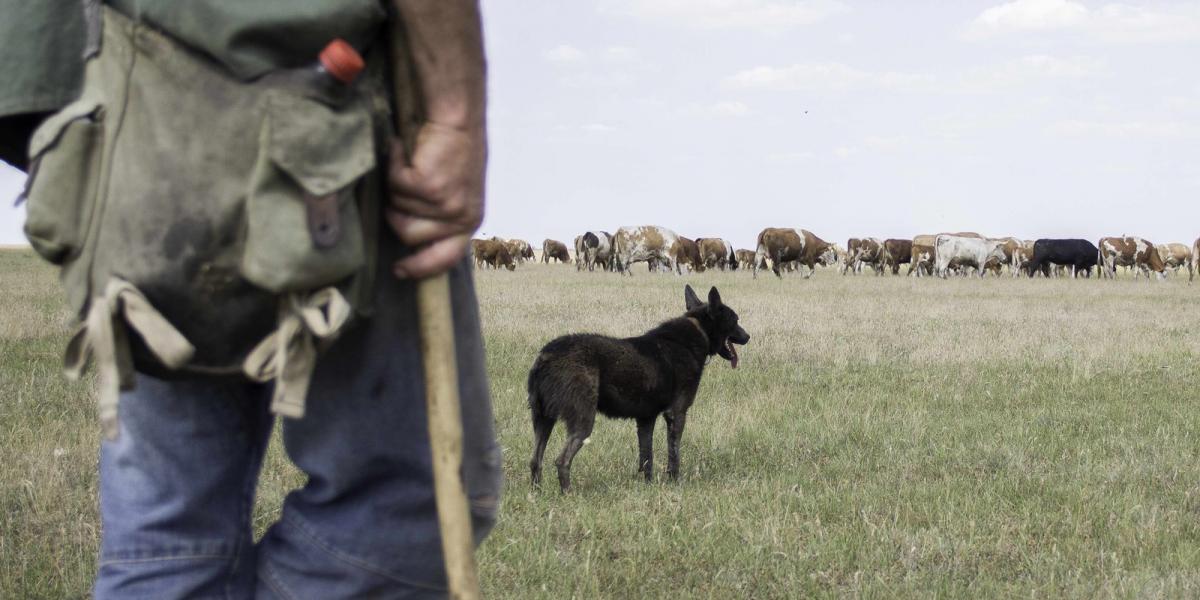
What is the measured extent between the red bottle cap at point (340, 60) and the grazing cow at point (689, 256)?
154 feet

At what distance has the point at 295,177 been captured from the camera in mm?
1654

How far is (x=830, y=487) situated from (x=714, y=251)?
52175 millimetres

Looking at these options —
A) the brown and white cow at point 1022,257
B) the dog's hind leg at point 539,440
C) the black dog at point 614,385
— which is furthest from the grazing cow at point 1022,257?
the dog's hind leg at point 539,440

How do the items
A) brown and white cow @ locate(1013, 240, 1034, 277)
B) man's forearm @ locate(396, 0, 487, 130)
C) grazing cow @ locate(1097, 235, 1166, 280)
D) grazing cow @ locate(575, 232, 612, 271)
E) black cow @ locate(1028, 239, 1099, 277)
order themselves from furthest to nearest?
1. brown and white cow @ locate(1013, 240, 1034, 277)
2. black cow @ locate(1028, 239, 1099, 277)
3. grazing cow @ locate(1097, 235, 1166, 280)
4. grazing cow @ locate(575, 232, 612, 271)
5. man's forearm @ locate(396, 0, 487, 130)

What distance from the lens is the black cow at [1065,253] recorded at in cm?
5884

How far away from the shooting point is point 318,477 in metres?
1.98

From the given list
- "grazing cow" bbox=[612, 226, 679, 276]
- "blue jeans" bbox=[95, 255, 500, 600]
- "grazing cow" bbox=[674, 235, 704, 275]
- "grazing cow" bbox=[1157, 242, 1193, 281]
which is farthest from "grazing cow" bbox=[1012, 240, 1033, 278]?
"blue jeans" bbox=[95, 255, 500, 600]

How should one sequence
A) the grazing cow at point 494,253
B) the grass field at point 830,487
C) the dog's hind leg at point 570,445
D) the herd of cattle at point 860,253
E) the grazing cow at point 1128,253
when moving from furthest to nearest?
the grazing cow at point 1128,253 → the grazing cow at point 494,253 → the herd of cattle at point 860,253 → the dog's hind leg at point 570,445 → the grass field at point 830,487

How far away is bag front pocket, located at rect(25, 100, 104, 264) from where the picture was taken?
1.71 meters

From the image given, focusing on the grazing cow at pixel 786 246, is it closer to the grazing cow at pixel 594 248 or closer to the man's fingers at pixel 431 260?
the grazing cow at pixel 594 248

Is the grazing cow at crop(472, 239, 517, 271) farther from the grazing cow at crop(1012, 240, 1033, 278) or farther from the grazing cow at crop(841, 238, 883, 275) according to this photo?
the grazing cow at crop(1012, 240, 1033, 278)

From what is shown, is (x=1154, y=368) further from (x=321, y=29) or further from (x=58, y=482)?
(x=321, y=29)

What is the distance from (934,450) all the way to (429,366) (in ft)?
18.7

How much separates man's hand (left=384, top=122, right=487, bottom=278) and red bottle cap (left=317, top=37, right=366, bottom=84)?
158 millimetres
